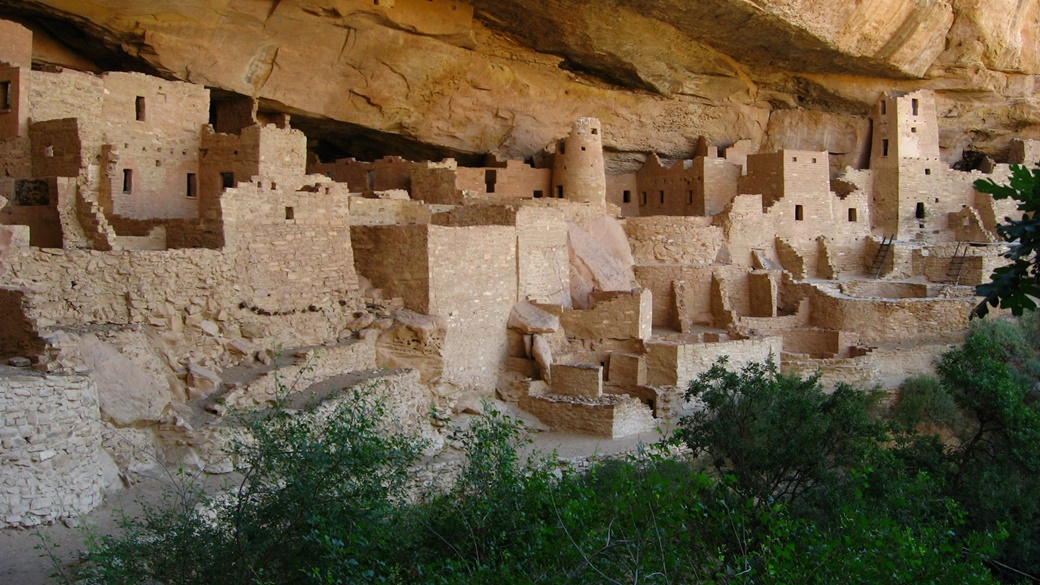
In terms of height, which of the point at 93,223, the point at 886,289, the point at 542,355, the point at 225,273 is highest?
the point at 93,223

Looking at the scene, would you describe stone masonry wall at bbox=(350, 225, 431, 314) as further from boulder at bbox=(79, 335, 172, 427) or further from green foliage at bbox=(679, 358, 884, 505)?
boulder at bbox=(79, 335, 172, 427)

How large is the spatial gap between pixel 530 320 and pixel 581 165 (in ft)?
20.9

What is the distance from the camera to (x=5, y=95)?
14.1 m

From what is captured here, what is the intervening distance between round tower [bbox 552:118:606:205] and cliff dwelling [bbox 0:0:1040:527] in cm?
7

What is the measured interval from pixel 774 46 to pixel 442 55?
760 centimetres

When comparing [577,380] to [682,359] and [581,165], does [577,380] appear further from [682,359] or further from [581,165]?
[581,165]

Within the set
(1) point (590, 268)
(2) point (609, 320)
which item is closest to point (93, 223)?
(2) point (609, 320)

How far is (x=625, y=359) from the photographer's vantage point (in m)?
16.3

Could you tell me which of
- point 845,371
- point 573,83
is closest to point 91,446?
point 845,371

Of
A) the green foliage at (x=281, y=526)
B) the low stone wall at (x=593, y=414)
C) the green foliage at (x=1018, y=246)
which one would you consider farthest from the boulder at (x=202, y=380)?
the green foliage at (x=1018, y=246)

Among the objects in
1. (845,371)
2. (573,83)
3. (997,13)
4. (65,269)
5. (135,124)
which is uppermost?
(997,13)

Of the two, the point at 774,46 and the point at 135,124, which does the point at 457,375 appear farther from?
the point at 774,46

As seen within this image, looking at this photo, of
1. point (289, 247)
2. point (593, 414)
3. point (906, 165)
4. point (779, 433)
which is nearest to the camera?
point (779, 433)

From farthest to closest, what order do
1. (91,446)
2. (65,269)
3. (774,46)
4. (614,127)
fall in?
1. (614,127)
2. (774,46)
3. (65,269)
4. (91,446)
